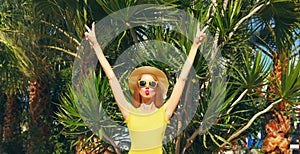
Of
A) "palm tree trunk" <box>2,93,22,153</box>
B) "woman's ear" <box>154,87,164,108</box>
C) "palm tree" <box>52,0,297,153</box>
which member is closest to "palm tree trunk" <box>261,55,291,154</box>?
"palm tree" <box>52,0,297,153</box>

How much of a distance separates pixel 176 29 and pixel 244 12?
0.92 metres

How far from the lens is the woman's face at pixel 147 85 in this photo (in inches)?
126

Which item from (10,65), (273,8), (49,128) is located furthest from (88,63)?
(49,128)

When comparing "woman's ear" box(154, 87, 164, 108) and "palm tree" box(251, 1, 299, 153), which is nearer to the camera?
"woman's ear" box(154, 87, 164, 108)

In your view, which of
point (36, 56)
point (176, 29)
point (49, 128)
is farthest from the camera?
point (49, 128)

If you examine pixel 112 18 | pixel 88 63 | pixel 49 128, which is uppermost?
pixel 112 18

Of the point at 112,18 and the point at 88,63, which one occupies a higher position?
the point at 112,18

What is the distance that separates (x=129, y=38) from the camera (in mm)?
5613

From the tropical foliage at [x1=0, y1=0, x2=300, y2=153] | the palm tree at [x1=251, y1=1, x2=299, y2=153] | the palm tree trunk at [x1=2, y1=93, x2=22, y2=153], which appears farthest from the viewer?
the palm tree trunk at [x1=2, y1=93, x2=22, y2=153]

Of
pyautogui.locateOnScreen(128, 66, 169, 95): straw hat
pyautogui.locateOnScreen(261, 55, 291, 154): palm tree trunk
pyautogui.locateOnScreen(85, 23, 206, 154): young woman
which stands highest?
pyautogui.locateOnScreen(128, 66, 169, 95): straw hat

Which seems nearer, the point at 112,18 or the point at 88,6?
the point at 112,18

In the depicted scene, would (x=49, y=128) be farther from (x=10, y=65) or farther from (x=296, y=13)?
(x=296, y=13)

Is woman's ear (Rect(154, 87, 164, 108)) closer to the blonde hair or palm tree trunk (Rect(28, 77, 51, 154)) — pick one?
the blonde hair

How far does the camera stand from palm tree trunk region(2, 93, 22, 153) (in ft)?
39.4
